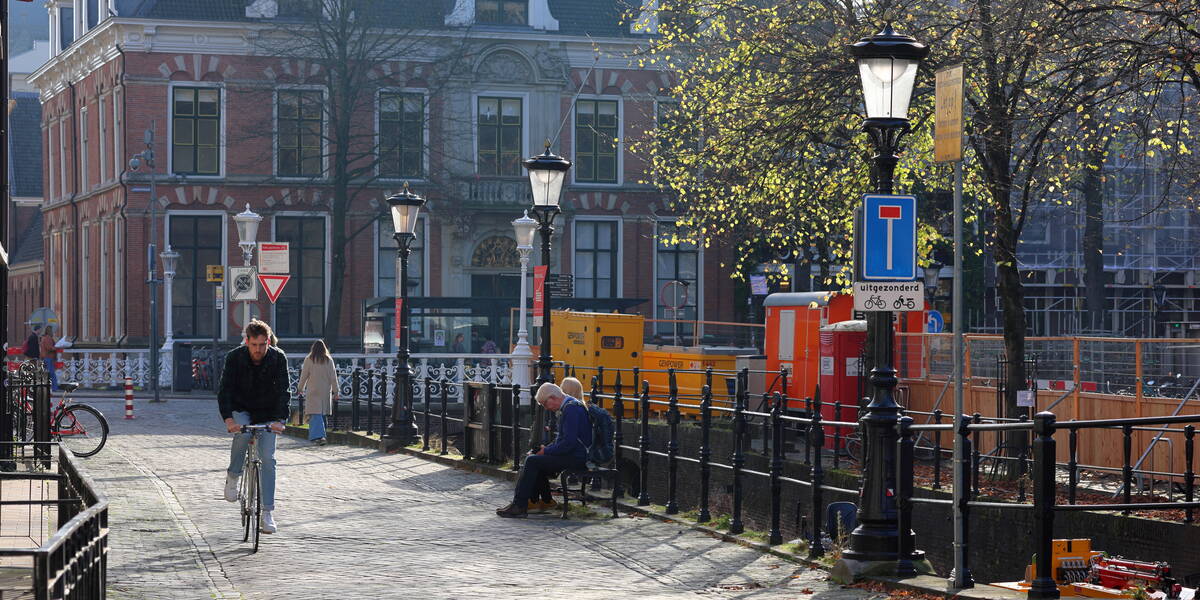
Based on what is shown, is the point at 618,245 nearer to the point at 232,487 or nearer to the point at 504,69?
the point at 504,69

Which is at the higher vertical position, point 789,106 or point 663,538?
point 789,106

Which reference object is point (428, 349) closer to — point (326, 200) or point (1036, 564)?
point (326, 200)

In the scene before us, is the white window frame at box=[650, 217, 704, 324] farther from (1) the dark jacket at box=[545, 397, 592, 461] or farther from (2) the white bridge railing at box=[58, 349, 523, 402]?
(1) the dark jacket at box=[545, 397, 592, 461]

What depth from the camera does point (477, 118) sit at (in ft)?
163

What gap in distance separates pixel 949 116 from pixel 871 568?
10.3 ft

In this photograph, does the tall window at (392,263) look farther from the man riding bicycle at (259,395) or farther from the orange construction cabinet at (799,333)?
the man riding bicycle at (259,395)

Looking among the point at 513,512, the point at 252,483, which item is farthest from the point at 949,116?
the point at 513,512

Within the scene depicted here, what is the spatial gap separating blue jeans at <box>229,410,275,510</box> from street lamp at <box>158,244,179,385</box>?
3120 centimetres

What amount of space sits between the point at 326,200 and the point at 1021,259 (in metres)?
25.5

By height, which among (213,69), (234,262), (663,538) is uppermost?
(213,69)

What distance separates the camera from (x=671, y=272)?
51.2 metres

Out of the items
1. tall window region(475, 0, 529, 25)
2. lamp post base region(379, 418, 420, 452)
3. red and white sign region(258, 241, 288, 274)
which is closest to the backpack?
lamp post base region(379, 418, 420, 452)

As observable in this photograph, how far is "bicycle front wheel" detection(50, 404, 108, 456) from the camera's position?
877 inches

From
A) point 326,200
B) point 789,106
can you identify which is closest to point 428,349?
point 326,200
